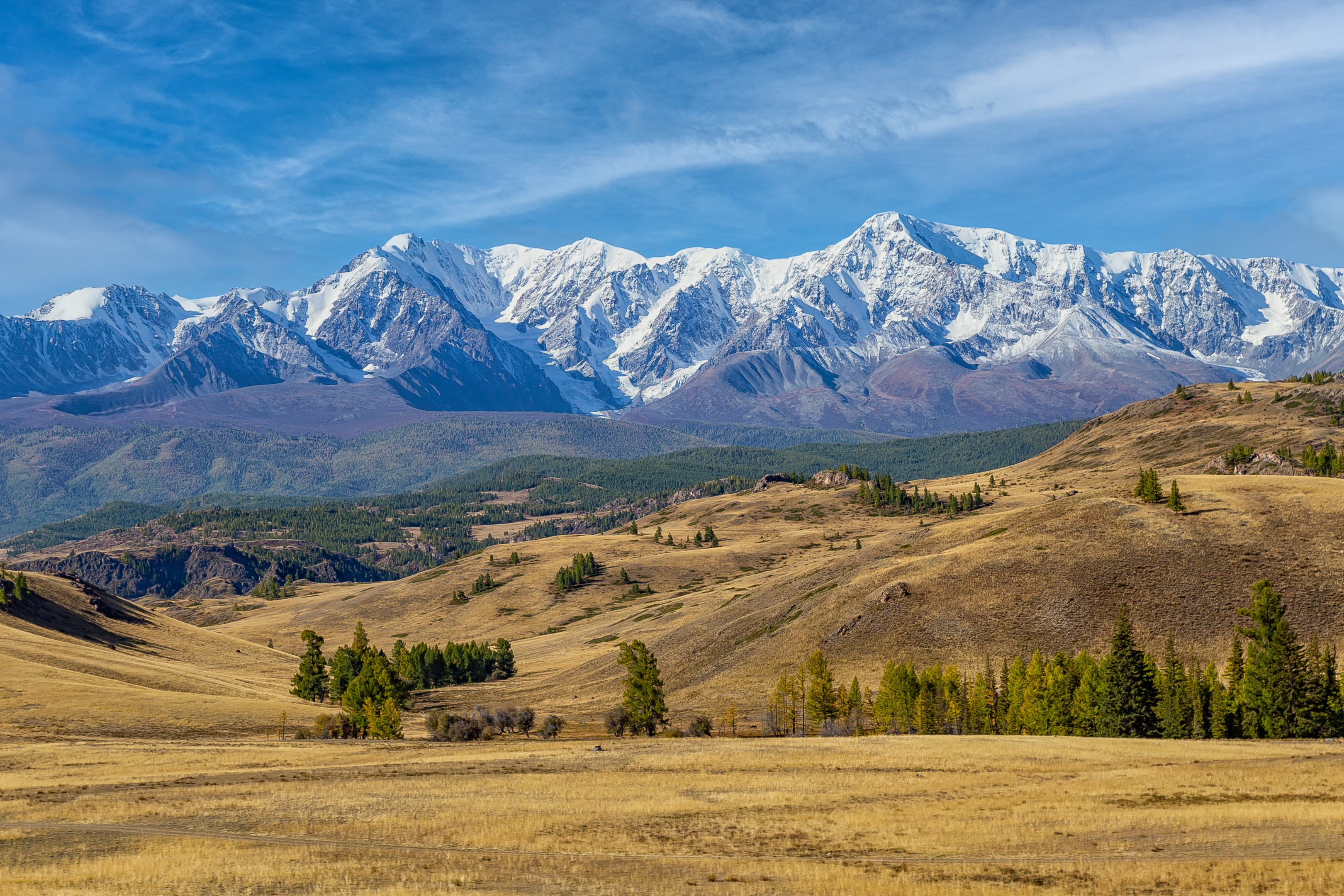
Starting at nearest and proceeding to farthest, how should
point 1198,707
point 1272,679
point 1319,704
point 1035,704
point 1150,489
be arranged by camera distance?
1. point 1319,704
2. point 1272,679
3. point 1198,707
4. point 1035,704
5. point 1150,489

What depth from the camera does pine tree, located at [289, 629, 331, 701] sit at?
4988 inches

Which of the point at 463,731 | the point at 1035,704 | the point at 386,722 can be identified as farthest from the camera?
the point at 463,731

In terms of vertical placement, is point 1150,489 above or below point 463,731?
above

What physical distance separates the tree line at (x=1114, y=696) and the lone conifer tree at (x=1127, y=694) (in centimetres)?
7

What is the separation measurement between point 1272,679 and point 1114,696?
10.7 metres

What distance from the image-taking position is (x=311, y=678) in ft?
415

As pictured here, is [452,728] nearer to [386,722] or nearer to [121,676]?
[386,722]

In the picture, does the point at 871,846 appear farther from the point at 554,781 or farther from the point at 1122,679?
the point at 1122,679

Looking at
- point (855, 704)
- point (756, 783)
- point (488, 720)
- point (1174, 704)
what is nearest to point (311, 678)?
point (488, 720)

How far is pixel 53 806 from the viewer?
156 feet

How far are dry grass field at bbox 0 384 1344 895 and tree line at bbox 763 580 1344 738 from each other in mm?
8581

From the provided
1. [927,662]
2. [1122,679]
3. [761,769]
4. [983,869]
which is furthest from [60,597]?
[983,869]

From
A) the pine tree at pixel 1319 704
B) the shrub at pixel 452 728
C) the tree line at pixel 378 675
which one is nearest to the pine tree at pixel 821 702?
the shrub at pixel 452 728

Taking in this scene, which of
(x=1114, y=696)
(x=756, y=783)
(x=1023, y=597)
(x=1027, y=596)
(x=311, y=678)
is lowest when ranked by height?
(x=311, y=678)
